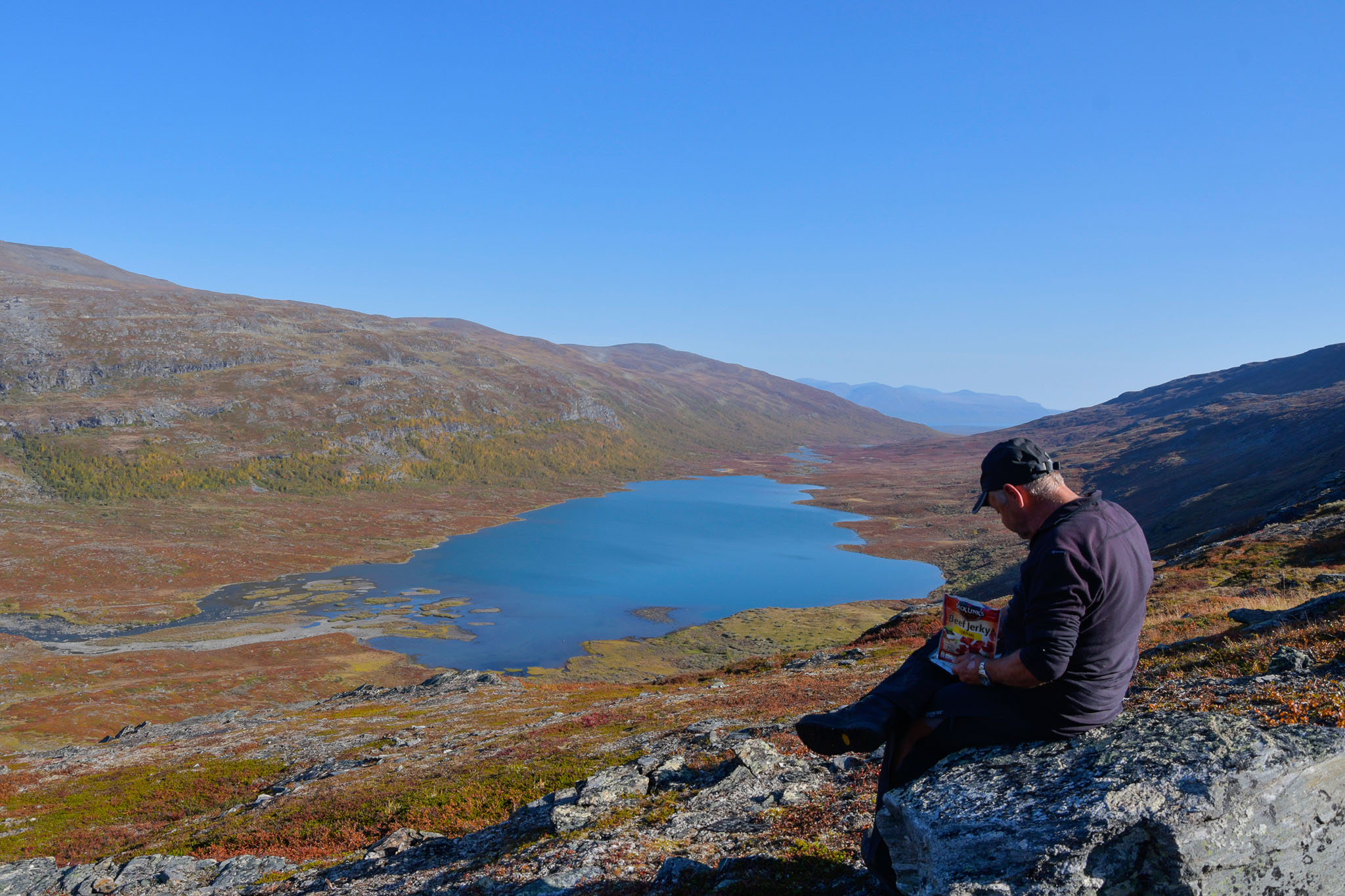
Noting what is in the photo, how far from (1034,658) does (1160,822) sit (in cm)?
110

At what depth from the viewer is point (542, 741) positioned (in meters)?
20.9

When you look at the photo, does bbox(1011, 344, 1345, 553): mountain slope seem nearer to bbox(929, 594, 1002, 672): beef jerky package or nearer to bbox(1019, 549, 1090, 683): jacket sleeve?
bbox(929, 594, 1002, 672): beef jerky package

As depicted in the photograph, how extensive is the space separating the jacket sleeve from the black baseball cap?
2.24 feet

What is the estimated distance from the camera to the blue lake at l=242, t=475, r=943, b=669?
68.9m

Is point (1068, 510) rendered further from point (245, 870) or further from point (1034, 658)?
point (245, 870)

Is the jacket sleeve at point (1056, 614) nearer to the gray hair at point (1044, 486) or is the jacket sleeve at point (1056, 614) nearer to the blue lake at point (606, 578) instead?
the gray hair at point (1044, 486)

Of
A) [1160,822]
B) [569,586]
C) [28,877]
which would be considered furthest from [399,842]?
[569,586]

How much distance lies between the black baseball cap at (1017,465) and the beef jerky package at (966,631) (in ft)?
2.44

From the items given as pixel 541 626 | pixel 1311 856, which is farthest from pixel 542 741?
pixel 541 626

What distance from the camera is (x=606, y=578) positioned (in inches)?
3647

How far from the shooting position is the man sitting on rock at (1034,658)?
14.5 feet

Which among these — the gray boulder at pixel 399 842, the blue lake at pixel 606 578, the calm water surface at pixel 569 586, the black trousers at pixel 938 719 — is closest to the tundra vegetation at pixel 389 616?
the gray boulder at pixel 399 842

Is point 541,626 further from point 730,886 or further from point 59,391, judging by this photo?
point 59,391

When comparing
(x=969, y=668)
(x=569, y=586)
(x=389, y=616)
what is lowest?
(x=389, y=616)
